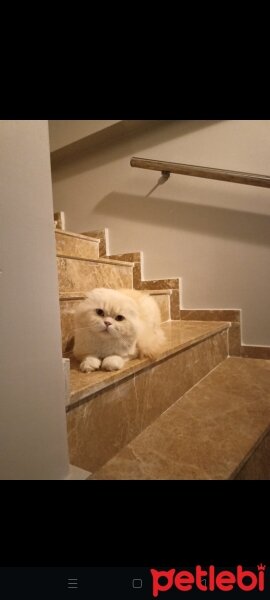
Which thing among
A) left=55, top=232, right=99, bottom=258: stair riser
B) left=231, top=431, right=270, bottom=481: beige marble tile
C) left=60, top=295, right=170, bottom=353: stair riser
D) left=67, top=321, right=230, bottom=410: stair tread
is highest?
left=55, top=232, right=99, bottom=258: stair riser

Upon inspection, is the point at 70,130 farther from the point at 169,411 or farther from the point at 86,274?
the point at 169,411

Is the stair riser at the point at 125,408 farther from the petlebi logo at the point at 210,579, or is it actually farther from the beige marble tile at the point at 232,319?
the beige marble tile at the point at 232,319

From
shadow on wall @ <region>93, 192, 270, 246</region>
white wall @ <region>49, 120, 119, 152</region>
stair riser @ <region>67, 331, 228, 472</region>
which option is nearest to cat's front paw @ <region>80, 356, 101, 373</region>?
stair riser @ <region>67, 331, 228, 472</region>

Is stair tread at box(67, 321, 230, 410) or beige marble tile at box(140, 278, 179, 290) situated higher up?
beige marble tile at box(140, 278, 179, 290)

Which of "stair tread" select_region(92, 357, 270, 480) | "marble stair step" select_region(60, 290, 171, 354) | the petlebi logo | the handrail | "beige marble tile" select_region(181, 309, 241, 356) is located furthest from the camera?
"beige marble tile" select_region(181, 309, 241, 356)

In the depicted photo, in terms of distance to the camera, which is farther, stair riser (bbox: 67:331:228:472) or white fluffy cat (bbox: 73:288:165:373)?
white fluffy cat (bbox: 73:288:165:373)

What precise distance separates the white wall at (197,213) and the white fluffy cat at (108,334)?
0.87 m

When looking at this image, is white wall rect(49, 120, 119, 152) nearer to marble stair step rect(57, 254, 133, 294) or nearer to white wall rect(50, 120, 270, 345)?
white wall rect(50, 120, 270, 345)

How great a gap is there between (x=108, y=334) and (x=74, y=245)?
35.5 inches

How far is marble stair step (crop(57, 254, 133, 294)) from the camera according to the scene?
1222mm

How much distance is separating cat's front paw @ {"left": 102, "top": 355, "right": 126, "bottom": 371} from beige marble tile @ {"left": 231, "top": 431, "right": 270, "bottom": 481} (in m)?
0.43

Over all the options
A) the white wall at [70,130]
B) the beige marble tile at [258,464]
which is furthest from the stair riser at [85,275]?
the white wall at [70,130]

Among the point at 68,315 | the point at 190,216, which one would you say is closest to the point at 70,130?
the point at 190,216
